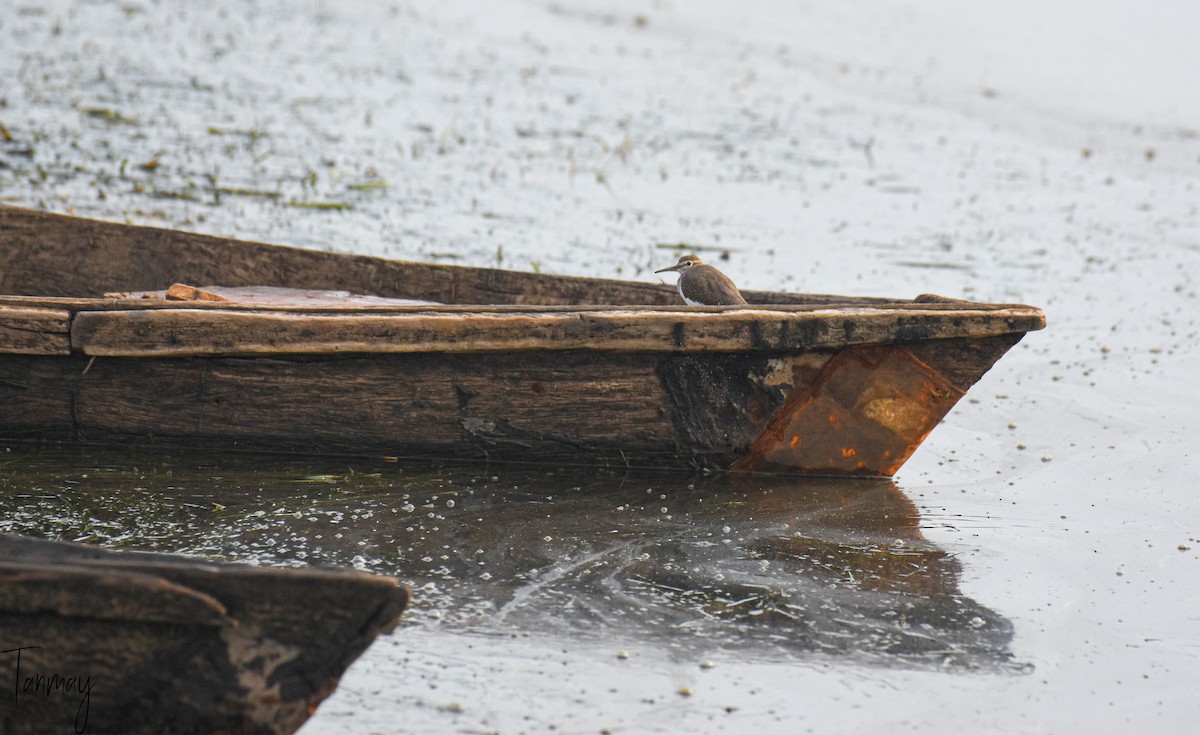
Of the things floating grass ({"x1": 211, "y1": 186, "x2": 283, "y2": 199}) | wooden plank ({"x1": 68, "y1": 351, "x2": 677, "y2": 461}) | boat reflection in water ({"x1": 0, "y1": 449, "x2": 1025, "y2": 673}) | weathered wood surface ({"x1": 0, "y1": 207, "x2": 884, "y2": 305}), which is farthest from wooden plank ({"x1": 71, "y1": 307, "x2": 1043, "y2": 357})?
floating grass ({"x1": 211, "y1": 186, "x2": 283, "y2": 199})

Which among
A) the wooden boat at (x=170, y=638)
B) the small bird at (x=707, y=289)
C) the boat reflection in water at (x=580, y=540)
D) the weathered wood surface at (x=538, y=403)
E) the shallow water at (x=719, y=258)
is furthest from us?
the small bird at (x=707, y=289)

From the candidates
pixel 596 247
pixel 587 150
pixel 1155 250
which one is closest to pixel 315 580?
pixel 596 247

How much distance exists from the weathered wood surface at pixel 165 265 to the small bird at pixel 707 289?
4.05 feet

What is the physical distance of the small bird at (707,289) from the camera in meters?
5.60

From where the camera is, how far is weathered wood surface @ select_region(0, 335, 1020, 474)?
5.14 metres

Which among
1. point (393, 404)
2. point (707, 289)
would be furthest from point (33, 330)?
point (707, 289)

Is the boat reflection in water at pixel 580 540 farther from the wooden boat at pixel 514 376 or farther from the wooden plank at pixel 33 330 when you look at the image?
the wooden plank at pixel 33 330

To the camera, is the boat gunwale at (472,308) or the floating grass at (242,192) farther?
the floating grass at (242,192)

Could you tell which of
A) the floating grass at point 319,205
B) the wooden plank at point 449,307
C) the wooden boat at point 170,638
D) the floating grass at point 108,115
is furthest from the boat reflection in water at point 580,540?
the floating grass at point 108,115

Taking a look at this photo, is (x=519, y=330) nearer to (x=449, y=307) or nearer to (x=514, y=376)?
(x=514, y=376)

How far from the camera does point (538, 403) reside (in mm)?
5242

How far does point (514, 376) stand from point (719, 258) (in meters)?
4.55

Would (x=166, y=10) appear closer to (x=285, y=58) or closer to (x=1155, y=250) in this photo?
(x=285, y=58)

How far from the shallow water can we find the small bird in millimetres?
780
